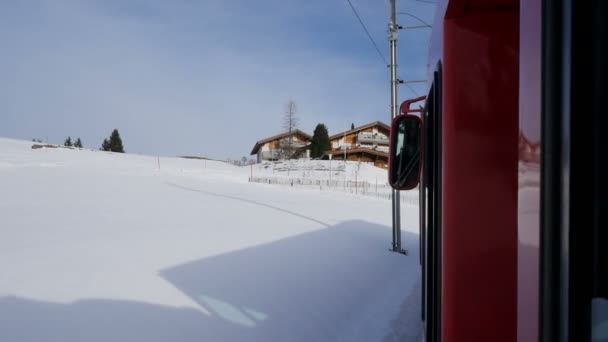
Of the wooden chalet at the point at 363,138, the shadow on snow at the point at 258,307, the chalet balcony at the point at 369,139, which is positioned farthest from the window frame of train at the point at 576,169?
the chalet balcony at the point at 369,139

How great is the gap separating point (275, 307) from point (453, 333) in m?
2.65

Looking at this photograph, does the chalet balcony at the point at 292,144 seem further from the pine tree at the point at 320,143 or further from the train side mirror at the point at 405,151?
the train side mirror at the point at 405,151

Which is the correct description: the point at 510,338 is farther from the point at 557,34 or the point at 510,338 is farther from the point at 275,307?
the point at 275,307

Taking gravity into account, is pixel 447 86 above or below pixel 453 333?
above

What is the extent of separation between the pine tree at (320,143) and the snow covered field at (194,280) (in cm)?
3832

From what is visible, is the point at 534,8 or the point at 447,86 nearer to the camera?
the point at 534,8

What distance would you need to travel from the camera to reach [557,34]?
0.50 meters

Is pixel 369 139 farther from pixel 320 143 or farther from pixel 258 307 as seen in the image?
pixel 258 307

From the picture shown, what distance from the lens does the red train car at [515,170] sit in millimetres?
466

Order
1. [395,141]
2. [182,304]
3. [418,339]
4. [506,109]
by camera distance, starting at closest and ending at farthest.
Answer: [506,109] → [395,141] → [418,339] → [182,304]

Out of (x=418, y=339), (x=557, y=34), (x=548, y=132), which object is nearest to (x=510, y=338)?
(x=548, y=132)

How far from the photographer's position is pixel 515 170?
1.20 m

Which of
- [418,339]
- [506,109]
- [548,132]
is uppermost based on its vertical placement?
[506,109]

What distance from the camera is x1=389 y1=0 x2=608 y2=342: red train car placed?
0.47m
